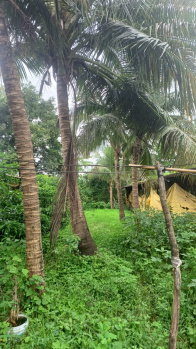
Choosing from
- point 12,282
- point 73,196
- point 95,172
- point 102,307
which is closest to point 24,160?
point 95,172

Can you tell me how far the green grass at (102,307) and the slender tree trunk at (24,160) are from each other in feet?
1.58

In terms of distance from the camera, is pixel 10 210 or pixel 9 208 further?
pixel 10 210

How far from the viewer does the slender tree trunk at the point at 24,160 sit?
2385 millimetres

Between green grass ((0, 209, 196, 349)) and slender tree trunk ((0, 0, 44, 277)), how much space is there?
18.9 inches

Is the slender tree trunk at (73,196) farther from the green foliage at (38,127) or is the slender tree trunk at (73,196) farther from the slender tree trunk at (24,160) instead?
the green foliage at (38,127)

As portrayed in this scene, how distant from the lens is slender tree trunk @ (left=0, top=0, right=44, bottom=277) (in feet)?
7.82

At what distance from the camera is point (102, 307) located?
239 cm

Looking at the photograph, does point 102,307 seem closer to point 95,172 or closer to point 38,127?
point 95,172

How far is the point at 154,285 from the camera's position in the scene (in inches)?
117

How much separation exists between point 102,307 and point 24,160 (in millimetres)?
2098

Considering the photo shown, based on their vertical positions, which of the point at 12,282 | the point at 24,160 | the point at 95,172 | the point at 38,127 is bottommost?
the point at 12,282

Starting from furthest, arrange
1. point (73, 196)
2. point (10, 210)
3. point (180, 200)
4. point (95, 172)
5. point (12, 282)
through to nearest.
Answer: point (180, 200) → point (73, 196) → point (10, 210) → point (95, 172) → point (12, 282)

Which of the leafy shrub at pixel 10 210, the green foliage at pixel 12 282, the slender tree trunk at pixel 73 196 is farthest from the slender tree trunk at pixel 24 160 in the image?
the slender tree trunk at pixel 73 196

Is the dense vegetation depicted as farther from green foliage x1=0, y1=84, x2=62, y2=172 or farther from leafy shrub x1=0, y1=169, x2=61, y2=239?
green foliage x1=0, y1=84, x2=62, y2=172
